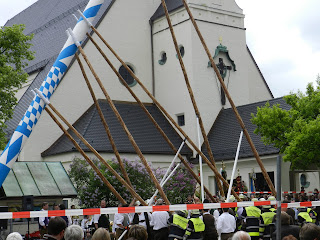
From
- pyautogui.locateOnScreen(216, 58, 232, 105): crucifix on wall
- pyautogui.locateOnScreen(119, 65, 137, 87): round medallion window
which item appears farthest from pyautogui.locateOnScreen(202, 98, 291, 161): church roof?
pyautogui.locateOnScreen(119, 65, 137, 87): round medallion window

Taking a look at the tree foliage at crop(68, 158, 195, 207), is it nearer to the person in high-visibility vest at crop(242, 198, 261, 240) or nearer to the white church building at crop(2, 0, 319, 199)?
the white church building at crop(2, 0, 319, 199)

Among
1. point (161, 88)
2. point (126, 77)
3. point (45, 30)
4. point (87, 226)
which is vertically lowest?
point (87, 226)

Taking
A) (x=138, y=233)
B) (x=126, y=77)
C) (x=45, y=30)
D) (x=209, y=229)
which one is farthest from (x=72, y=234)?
(x=45, y=30)

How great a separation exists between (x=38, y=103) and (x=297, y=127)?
1815 cm

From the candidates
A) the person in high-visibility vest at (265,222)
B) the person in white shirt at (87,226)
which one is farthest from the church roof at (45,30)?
the person in high-visibility vest at (265,222)

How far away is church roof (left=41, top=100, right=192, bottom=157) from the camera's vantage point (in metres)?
37.0

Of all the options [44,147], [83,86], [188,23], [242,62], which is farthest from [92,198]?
[242,62]

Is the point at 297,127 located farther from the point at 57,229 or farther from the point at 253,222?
the point at 57,229

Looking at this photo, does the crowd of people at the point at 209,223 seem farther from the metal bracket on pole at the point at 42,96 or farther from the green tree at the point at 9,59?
the green tree at the point at 9,59

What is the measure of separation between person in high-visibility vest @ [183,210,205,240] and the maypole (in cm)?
469

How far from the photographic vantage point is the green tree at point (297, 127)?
3041 centimetres

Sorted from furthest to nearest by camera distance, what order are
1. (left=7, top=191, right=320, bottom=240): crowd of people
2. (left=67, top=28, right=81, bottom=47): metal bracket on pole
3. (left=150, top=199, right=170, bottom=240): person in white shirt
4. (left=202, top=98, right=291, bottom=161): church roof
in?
1. (left=202, top=98, right=291, bottom=161): church roof
2. (left=67, top=28, right=81, bottom=47): metal bracket on pole
3. (left=150, top=199, right=170, bottom=240): person in white shirt
4. (left=7, top=191, right=320, bottom=240): crowd of people

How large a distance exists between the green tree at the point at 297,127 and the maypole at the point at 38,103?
1640cm

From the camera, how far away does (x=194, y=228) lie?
13750 millimetres
